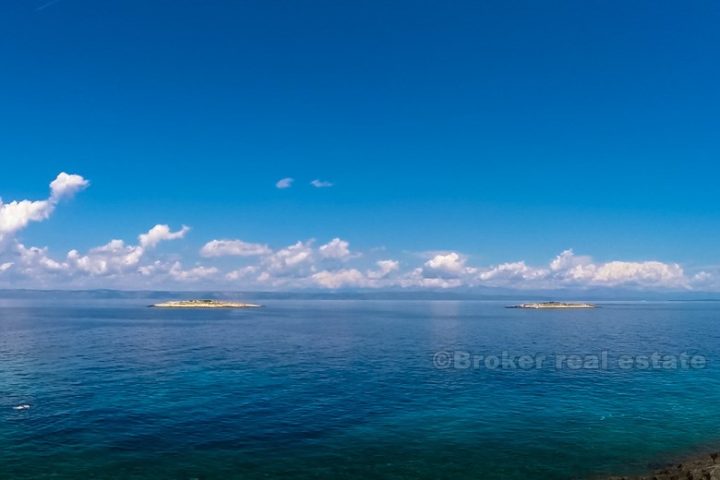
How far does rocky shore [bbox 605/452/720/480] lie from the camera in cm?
4203

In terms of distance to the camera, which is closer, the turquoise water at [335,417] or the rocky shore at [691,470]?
the rocky shore at [691,470]

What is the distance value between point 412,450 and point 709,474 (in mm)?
25852

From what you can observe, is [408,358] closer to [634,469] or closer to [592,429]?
[592,429]

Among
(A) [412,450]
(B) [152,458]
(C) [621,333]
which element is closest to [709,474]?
(A) [412,450]

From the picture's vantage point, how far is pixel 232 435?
181 feet

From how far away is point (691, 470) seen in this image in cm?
4516

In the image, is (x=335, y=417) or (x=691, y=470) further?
(x=335, y=417)

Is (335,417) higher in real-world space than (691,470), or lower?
higher

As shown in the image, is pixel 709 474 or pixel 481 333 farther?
pixel 481 333

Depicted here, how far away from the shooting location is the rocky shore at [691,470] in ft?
138

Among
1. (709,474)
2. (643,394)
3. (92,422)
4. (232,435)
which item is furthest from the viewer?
(643,394)

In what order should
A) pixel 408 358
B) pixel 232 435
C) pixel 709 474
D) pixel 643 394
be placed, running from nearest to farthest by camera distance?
1. pixel 709 474
2. pixel 232 435
3. pixel 643 394
4. pixel 408 358

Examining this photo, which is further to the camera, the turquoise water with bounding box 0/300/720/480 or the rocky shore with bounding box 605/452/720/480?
the turquoise water with bounding box 0/300/720/480

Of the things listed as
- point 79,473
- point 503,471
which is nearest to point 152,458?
point 79,473
